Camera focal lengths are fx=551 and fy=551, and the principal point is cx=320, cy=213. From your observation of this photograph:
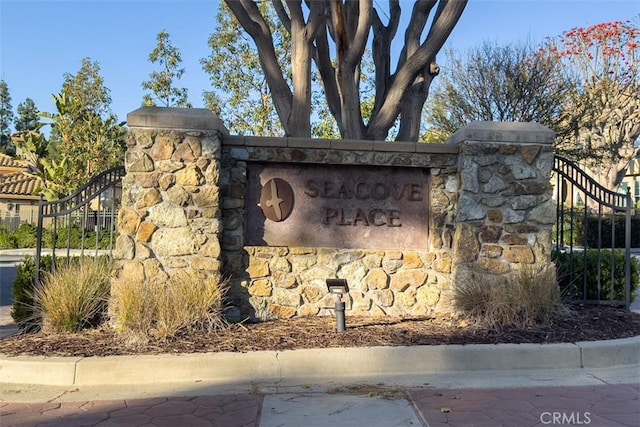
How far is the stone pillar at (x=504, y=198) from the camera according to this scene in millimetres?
6945

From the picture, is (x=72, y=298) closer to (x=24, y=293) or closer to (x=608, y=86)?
(x=24, y=293)

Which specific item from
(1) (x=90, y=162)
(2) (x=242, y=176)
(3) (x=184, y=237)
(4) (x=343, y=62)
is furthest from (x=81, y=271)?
(1) (x=90, y=162)

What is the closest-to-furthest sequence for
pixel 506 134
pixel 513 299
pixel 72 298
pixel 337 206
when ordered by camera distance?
pixel 72 298 → pixel 513 299 → pixel 506 134 → pixel 337 206

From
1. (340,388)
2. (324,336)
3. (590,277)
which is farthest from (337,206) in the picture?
(590,277)

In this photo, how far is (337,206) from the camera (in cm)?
715

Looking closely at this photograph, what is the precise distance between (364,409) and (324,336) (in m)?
1.60

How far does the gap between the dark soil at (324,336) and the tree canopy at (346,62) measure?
326 cm

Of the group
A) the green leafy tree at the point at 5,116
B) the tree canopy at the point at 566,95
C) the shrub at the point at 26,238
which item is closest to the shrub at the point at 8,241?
the shrub at the point at 26,238

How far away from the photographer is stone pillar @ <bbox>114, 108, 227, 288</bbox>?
655 cm

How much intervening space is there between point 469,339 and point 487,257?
1457mm

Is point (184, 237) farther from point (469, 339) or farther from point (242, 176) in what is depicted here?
point (469, 339)

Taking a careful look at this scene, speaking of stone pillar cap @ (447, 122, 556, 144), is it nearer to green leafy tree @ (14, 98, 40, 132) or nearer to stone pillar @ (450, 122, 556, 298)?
stone pillar @ (450, 122, 556, 298)

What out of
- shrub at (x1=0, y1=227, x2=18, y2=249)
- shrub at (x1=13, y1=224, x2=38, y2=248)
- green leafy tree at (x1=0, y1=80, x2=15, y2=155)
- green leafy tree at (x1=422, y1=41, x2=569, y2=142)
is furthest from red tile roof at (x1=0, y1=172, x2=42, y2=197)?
green leafy tree at (x1=0, y1=80, x2=15, y2=155)

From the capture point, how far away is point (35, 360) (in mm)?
5086
